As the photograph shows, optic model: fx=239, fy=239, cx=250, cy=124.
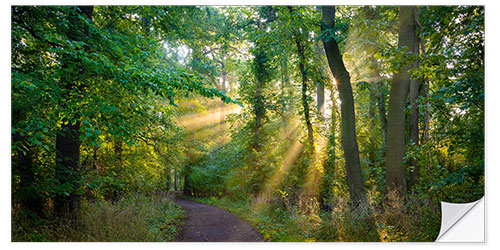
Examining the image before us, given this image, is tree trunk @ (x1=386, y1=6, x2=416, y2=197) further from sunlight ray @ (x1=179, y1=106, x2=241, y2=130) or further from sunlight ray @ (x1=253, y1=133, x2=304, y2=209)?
sunlight ray @ (x1=179, y1=106, x2=241, y2=130)

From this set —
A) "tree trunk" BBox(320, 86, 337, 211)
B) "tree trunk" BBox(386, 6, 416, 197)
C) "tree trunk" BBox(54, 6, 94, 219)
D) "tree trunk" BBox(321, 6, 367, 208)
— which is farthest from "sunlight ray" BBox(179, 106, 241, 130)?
"tree trunk" BBox(386, 6, 416, 197)

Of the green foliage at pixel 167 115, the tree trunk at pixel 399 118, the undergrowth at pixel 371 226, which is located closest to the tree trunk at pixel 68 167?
the green foliage at pixel 167 115

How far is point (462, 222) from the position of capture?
3.40 metres

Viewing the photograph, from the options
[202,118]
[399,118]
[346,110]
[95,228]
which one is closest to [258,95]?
[346,110]

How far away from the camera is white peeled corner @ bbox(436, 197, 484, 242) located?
329 centimetres

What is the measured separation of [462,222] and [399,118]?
215 centimetres

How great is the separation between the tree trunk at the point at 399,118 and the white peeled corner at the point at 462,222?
1.25 metres

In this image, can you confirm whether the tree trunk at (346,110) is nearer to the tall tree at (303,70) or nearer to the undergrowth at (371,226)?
the undergrowth at (371,226)

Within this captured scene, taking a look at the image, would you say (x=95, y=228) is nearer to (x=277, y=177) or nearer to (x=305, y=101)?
(x=277, y=177)

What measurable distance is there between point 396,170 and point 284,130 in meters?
3.86

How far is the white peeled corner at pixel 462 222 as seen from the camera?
329 cm

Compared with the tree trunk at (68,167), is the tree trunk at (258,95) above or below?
above

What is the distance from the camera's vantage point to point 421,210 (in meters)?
3.63
